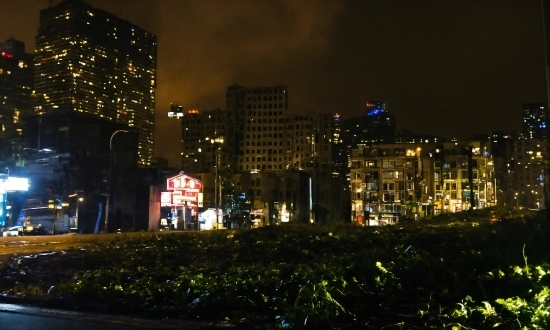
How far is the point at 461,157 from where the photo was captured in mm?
130500

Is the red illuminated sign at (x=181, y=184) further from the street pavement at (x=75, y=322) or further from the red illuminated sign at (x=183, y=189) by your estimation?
the street pavement at (x=75, y=322)

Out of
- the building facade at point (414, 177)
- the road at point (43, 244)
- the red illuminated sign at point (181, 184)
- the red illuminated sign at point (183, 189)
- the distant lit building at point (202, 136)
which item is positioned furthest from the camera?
the distant lit building at point (202, 136)

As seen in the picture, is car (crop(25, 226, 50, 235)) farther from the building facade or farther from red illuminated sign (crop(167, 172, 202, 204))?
the building facade

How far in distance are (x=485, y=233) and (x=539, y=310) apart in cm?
677

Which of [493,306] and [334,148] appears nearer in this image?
[493,306]

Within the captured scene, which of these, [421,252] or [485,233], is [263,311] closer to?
[421,252]

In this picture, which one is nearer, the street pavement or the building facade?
the street pavement

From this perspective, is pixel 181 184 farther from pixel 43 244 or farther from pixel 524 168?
pixel 524 168

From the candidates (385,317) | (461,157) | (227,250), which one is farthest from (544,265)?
(461,157)

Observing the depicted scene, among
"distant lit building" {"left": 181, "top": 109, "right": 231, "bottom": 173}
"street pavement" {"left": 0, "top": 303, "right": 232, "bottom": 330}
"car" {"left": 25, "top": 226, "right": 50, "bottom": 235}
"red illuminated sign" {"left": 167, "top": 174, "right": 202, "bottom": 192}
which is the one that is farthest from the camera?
"distant lit building" {"left": 181, "top": 109, "right": 231, "bottom": 173}

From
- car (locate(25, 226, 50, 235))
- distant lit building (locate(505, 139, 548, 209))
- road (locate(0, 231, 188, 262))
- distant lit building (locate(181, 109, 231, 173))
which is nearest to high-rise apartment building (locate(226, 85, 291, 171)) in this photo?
distant lit building (locate(181, 109, 231, 173))

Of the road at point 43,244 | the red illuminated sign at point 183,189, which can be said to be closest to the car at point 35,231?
the red illuminated sign at point 183,189

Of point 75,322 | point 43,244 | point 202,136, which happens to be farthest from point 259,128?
point 75,322

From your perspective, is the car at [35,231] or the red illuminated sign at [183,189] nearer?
the red illuminated sign at [183,189]
